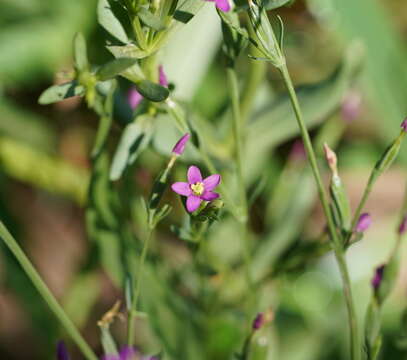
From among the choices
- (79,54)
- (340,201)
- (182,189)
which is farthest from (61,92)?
(340,201)

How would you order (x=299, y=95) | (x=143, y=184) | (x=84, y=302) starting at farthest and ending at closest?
(x=143, y=184) → (x=84, y=302) → (x=299, y=95)

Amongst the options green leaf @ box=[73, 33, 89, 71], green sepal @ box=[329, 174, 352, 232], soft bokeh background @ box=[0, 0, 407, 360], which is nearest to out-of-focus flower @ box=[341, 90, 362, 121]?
soft bokeh background @ box=[0, 0, 407, 360]

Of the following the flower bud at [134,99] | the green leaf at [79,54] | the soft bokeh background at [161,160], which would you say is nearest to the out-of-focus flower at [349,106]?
the soft bokeh background at [161,160]

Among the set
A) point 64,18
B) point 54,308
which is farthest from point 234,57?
point 64,18

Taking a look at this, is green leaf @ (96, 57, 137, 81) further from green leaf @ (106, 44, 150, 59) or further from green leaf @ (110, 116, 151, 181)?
green leaf @ (110, 116, 151, 181)

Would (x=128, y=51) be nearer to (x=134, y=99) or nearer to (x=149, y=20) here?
(x=149, y=20)

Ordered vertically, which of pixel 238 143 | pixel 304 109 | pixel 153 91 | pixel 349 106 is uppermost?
pixel 153 91

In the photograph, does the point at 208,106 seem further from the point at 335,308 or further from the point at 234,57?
the point at 234,57
